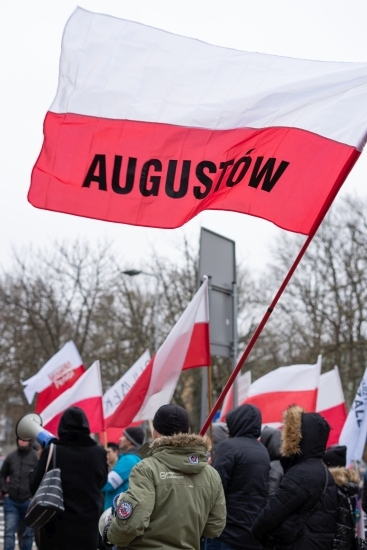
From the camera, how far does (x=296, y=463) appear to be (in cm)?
621

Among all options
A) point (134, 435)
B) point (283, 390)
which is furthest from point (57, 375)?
point (134, 435)

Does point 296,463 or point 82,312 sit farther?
point 82,312

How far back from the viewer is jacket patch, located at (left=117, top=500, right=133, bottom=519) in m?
4.58

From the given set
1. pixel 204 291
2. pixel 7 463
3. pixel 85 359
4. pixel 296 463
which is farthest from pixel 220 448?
pixel 85 359

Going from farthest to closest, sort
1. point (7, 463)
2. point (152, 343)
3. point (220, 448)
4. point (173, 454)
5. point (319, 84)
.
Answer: point (152, 343) < point (7, 463) < point (220, 448) < point (319, 84) < point (173, 454)

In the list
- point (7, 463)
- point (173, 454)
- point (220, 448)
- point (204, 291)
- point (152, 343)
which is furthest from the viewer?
point (152, 343)

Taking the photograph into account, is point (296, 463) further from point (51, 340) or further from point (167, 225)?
point (51, 340)

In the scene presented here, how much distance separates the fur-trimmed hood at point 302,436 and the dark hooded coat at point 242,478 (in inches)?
24.3

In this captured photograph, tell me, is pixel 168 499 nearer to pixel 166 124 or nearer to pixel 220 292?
pixel 166 124

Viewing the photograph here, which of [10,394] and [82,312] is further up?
[82,312]

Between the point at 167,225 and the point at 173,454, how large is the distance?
1822 millimetres

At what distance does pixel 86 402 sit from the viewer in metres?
12.7

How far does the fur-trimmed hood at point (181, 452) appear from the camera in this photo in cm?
480

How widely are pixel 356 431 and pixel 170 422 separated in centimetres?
507
